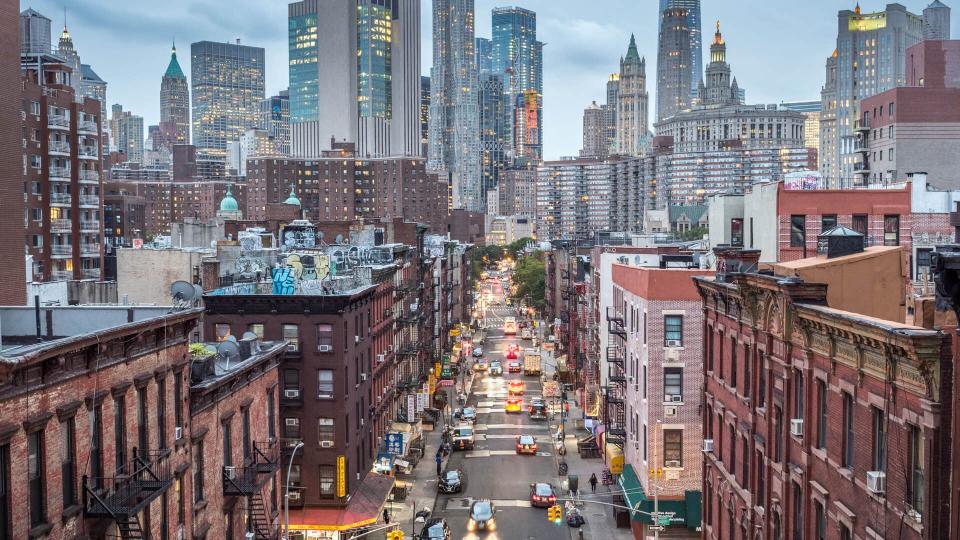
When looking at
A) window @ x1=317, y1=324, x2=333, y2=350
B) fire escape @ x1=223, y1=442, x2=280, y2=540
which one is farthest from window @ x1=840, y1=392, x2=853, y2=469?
window @ x1=317, y1=324, x2=333, y2=350

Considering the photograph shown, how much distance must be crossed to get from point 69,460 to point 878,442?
61.6 ft

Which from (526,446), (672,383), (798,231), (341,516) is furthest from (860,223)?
(526,446)

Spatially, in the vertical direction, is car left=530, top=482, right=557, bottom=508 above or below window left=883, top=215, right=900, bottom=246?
below

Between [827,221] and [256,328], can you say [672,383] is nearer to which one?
[827,221]

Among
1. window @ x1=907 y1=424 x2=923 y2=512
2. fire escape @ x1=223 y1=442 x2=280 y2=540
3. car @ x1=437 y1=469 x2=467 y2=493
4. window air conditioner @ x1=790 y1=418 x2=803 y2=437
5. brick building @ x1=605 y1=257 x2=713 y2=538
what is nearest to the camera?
window @ x1=907 y1=424 x2=923 y2=512

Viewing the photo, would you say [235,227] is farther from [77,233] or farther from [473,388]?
[473,388]

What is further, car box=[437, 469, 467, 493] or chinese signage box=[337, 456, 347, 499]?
car box=[437, 469, 467, 493]

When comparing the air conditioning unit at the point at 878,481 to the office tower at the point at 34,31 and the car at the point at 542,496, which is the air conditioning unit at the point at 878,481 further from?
the office tower at the point at 34,31

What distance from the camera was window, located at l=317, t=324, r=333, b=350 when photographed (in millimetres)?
51250

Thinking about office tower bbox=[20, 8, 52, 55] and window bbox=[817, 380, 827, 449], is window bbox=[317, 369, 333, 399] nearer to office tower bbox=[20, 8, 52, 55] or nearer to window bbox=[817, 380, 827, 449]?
window bbox=[817, 380, 827, 449]

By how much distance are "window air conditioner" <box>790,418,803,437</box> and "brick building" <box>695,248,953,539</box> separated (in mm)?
37

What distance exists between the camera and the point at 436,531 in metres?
52.0

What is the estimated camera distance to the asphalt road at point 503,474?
56750mm

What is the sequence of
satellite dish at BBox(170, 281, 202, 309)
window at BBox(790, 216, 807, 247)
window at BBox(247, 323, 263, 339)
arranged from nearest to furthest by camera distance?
satellite dish at BBox(170, 281, 202, 309), window at BBox(790, 216, 807, 247), window at BBox(247, 323, 263, 339)
